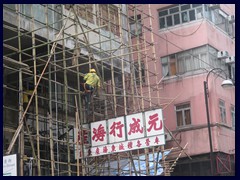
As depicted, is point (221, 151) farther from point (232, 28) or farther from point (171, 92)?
point (232, 28)

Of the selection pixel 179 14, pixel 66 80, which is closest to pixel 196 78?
pixel 179 14

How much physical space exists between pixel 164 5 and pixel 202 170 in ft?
25.4

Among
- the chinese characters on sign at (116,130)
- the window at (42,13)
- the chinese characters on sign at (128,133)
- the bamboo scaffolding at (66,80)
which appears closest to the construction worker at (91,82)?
the bamboo scaffolding at (66,80)

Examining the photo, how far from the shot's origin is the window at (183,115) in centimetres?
2152

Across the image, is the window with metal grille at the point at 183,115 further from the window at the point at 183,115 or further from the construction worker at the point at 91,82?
the construction worker at the point at 91,82

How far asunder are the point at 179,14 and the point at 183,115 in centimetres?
466

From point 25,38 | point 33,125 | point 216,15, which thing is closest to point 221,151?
point 216,15

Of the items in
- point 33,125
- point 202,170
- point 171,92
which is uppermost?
point 171,92

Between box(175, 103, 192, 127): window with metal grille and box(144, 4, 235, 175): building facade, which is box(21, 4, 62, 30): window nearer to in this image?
box(144, 4, 235, 175): building facade

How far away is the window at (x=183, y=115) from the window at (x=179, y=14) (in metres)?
3.89

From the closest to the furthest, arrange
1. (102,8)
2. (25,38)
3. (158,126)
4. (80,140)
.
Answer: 1. (158,126)
2. (80,140)
3. (25,38)
4. (102,8)

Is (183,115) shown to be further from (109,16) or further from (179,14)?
(109,16)

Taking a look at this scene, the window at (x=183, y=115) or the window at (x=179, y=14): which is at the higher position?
the window at (x=179, y=14)

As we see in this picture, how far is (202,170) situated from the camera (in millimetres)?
20719
